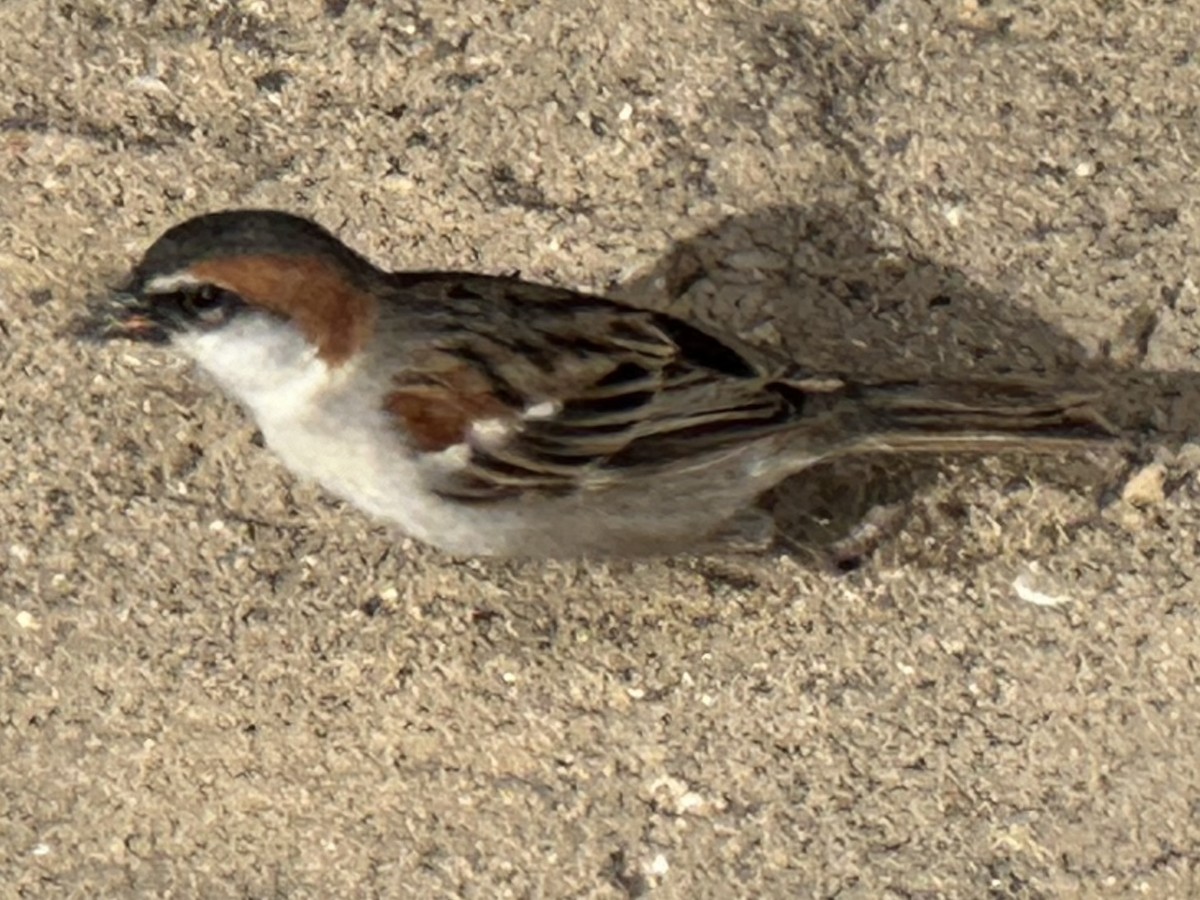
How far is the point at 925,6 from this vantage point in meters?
4.88

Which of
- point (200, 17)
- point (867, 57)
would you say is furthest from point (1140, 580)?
point (200, 17)

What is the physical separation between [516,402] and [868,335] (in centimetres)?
96

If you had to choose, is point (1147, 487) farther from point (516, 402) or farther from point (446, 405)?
point (446, 405)

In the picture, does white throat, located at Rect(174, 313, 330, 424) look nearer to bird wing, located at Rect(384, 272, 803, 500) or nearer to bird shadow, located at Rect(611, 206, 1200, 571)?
bird wing, located at Rect(384, 272, 803, 500)

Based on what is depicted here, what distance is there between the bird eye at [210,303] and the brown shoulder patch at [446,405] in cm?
38

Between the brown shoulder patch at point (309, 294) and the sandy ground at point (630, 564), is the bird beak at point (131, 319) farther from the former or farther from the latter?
the sandy ground at point (630, 564)

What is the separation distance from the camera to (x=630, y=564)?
183 inches

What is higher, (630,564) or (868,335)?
(868,335)

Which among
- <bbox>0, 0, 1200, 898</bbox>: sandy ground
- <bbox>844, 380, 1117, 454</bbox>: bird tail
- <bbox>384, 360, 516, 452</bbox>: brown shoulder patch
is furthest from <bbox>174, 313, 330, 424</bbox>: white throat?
<bbox>844, 380, 1117, 454</bbox>: bird tail

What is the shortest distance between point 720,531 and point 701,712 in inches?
15.6

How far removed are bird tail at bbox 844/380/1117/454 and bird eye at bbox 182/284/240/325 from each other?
130 cm

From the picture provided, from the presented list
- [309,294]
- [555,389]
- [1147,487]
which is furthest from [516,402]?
[1147,487]

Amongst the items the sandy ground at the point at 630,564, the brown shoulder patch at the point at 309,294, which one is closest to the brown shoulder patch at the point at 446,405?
the brown shoulder patch at the point at 309,294

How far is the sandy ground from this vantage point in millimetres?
4480
